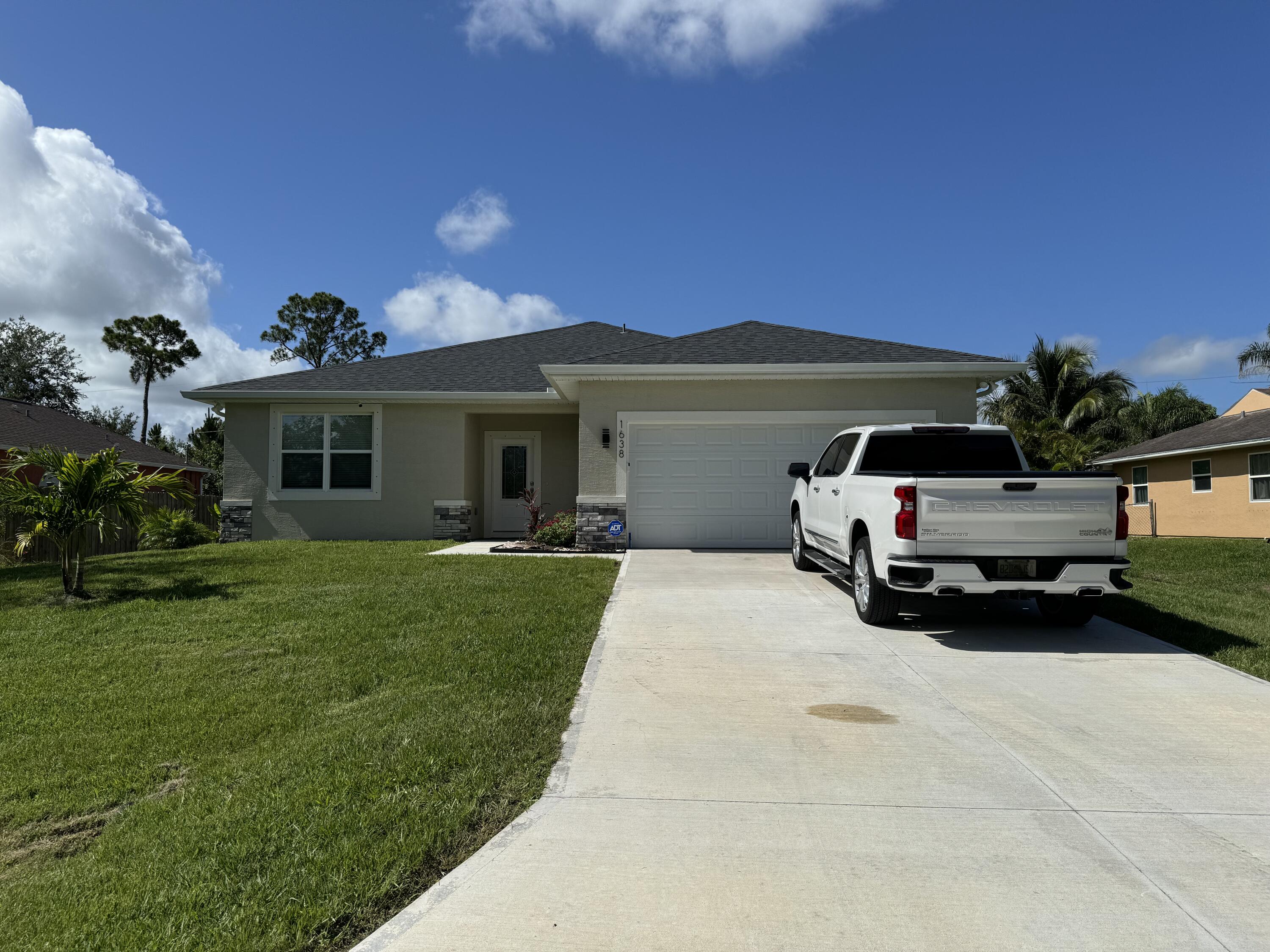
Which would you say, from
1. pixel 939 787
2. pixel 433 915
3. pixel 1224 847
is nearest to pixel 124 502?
pixel 433 915

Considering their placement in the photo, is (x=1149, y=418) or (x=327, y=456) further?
(x=1149, y=418)

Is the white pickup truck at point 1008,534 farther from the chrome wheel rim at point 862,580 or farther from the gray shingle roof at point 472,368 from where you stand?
the gray shingle roof at point 472,368

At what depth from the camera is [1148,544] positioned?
1656 cm

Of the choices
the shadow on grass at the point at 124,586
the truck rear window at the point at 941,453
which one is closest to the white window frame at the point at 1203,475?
the truck rear window at the point at 941,453

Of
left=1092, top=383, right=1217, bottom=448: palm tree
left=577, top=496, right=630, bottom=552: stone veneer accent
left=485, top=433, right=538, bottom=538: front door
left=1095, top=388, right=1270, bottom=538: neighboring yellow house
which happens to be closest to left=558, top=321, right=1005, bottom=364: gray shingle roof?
left=577, top=496, right=630, bottom=552: stone veneer accent

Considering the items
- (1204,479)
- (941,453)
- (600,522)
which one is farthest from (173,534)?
(1204,479)

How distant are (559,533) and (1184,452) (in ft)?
65.6

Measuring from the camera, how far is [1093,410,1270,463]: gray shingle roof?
20.2 metres

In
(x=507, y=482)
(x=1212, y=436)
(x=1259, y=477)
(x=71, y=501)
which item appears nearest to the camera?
(x=71, y=501)

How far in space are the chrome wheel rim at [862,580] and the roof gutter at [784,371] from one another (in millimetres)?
5356

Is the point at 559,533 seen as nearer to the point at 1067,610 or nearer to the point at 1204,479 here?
the point at 1067,610

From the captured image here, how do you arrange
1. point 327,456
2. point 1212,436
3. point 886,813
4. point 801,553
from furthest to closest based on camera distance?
point 1212,436 < point 327,456 < point 801,553 < point 886,813

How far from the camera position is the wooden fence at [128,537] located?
43.2ft

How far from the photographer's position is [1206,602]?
28.4 ft
